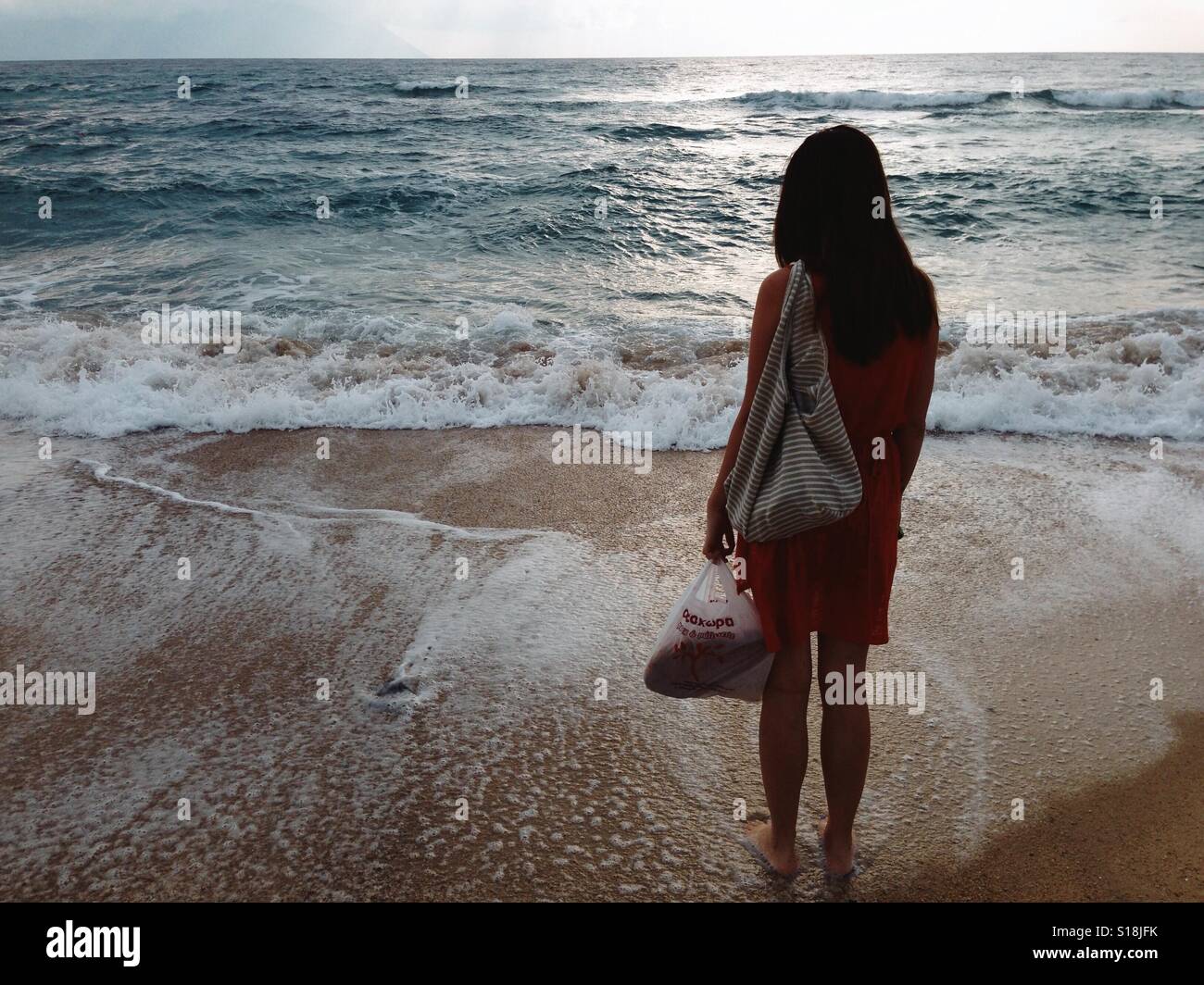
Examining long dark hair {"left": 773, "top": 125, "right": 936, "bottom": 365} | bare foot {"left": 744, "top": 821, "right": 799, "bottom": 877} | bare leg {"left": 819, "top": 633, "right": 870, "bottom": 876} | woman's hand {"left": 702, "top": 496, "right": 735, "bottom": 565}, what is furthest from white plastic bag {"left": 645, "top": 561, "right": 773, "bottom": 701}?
long dark hair {"left": 773, "top": 125, "right": 936, "bottom": 365}

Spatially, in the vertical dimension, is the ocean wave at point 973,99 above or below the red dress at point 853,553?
above

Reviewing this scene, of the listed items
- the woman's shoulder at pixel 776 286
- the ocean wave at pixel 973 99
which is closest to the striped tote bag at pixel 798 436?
the woman's shoulder at pixel 776 286

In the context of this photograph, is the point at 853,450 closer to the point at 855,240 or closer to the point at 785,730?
the point at 855,240

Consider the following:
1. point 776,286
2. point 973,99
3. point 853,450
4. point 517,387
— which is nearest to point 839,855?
point 853,450

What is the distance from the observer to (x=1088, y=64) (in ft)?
177

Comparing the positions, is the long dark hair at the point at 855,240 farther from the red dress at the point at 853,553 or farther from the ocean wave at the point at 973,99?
the ocean wave at the point at 973,99

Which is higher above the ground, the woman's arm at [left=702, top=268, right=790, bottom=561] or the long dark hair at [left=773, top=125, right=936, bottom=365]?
the long dark hair at [left=773, top=125, right=936, bottom=365]

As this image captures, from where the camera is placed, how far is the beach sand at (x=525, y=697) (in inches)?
95.3

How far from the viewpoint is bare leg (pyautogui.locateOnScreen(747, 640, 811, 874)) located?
2.20m

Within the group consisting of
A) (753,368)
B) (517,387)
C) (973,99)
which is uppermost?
(973,99)

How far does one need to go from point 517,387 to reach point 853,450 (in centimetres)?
449

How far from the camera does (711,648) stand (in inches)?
86.3

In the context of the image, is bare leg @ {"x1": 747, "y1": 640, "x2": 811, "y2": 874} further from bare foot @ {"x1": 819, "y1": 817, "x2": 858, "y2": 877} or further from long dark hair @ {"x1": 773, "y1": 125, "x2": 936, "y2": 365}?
long dark hair @ {"x1": 773, "y1": 125, "x2": 936, "y2": 365}

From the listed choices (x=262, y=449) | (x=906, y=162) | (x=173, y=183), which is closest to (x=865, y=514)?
(x=262, y=449)
